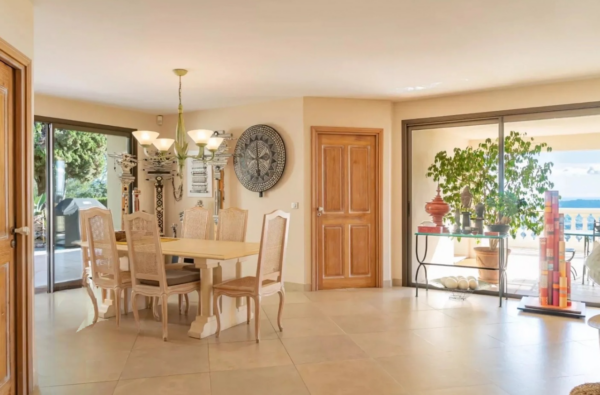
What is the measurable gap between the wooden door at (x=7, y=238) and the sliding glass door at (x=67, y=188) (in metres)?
3.07

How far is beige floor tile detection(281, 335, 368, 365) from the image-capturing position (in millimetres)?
3318

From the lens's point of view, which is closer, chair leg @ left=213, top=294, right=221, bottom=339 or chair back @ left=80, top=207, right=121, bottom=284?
chair leg @ left=213, top=294, right=221, bottom=339

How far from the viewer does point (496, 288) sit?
539 cm

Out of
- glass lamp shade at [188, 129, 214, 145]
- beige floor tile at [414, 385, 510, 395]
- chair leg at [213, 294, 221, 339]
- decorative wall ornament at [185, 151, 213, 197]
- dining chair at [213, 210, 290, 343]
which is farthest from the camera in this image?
decorative wall ornament at [185, 151, 213, 197]

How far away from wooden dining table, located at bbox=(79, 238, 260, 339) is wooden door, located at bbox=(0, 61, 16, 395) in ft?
4.50

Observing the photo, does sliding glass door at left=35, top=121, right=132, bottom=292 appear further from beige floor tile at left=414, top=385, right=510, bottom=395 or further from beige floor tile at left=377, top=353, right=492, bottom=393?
beige floor tile at left=414, top=385, right=510, bottom=395

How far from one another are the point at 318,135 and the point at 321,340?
2742 millimetres

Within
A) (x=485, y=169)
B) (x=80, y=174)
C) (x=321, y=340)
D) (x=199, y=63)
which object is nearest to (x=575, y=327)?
(x=485, y=169)

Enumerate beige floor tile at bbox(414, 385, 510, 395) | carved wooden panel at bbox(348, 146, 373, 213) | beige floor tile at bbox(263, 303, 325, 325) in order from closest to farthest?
beige floor tile at bbox(414, 385, 510, 395)
beige floor tile at bbox(263, 303, 325, 325)
carved wooden panel at bbox(348, 146, 373, 213)

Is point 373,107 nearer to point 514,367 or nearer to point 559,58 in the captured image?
point 559,58

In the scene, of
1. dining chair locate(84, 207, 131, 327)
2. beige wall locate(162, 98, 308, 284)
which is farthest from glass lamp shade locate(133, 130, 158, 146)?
beige wall locate(162, 98, 308, 284)

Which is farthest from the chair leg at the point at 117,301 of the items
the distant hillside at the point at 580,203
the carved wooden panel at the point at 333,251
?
the distant hillside at the point at 580,203

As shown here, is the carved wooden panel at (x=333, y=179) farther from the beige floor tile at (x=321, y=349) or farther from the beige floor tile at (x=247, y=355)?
the beige floor tile at (x=247, y=355)

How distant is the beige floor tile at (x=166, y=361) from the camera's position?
3049mm
